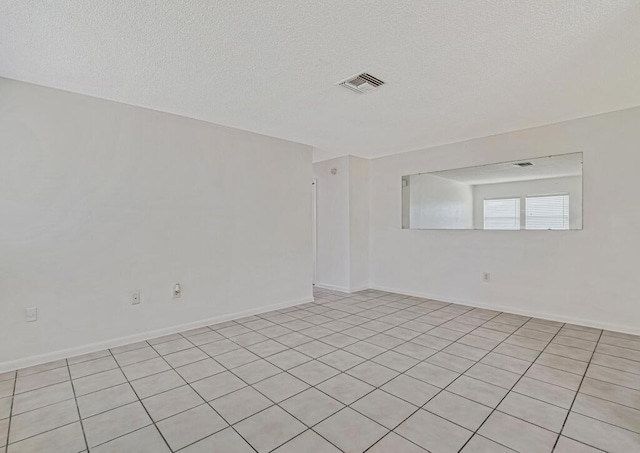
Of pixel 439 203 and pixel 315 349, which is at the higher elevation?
pixel 439 203

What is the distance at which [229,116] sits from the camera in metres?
3.35

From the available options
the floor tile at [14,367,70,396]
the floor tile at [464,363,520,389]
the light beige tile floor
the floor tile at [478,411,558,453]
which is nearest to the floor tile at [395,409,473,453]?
the light beige tile floor

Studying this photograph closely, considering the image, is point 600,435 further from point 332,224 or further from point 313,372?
point 332,224

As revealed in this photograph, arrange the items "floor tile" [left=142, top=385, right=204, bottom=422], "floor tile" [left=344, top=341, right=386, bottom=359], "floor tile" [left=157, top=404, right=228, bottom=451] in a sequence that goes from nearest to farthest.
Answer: "floor tile" [left=157, top=404, right=228, bottom=451] → "floor tile" [left=142, top=385, right=204, bottom=422] → "floor tile" [left=344, top=341, right=386, bottom=359]

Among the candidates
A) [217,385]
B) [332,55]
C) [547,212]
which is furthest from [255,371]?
[547,212]

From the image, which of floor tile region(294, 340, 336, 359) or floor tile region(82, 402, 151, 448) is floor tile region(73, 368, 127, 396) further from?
floor tile region(294, 340, 336, 359)

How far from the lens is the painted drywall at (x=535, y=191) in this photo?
3.48 metres

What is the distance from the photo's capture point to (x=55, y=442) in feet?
5.33

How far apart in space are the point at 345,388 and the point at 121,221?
2.49 meters

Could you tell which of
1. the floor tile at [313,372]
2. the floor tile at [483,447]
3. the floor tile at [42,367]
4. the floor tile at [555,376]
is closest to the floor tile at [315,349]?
the floor tile at [313,372]

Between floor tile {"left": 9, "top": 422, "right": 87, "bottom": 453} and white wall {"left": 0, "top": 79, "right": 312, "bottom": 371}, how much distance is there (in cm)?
121

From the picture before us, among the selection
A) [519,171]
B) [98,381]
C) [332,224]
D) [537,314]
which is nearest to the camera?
[98,381]

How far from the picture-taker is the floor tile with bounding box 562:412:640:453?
157cm

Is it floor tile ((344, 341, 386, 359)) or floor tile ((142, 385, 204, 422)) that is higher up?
floor tile ((344, 341, 386, 359))
